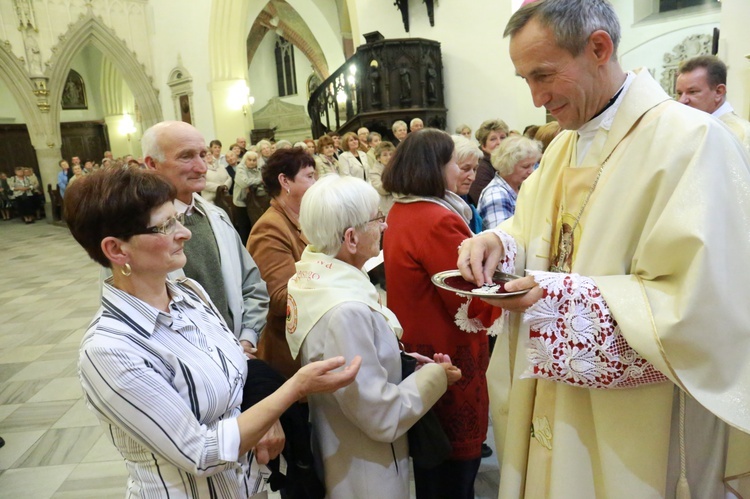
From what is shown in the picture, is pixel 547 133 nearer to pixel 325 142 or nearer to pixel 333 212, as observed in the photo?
pixel 333 212

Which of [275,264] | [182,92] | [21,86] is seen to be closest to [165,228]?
[275,264]

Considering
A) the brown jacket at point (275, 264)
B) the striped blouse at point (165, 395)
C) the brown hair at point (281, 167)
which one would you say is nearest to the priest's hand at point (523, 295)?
the striped blouse at point (165, 395)

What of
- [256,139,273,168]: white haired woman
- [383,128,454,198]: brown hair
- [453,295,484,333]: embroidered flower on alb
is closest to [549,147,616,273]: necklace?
[453,295,484,333]: embroidered flower on alb

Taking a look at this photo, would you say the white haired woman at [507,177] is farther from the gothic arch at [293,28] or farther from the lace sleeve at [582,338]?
the gothic arch at [293,28]

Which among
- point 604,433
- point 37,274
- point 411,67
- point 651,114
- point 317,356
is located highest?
point 411,67

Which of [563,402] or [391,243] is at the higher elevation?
[391,243]

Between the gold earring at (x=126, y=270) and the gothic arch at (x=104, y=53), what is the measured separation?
Result: 1616 centimetres

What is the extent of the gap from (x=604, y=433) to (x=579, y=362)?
232 mm

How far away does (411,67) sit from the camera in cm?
905

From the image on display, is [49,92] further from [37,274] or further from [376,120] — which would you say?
[376,120]

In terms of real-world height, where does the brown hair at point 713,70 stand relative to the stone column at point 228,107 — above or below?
below

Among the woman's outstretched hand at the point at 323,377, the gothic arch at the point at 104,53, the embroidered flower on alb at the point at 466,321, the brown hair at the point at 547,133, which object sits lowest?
the embroidered flower on alb at the point at 466,321

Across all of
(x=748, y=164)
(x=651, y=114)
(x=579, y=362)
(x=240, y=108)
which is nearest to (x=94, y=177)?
(x=579, y=362)

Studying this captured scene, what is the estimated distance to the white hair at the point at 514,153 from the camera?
2875mm
